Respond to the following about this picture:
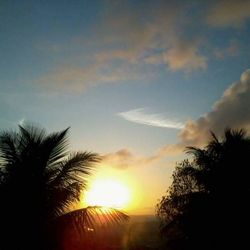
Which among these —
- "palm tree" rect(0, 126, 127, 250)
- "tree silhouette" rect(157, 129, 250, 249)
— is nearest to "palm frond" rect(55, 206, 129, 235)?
"palm tree" rect(0, 126, 127, 250)

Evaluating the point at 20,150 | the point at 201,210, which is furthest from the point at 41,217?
the point at 201,210

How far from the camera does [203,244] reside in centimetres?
1730

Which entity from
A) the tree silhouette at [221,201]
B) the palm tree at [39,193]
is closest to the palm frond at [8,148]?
the palm tree at [39,193]

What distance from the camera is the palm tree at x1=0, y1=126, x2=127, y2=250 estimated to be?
10242mm

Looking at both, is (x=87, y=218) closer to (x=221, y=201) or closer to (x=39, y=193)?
(x=39, y=193)

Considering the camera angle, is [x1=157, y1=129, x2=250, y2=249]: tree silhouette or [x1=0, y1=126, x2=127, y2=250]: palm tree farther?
[x1=157, y1=129, x2=250, y2=249]: tree silhouette

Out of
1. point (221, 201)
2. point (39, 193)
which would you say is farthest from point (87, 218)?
point (221, 201)

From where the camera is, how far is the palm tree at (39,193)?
10242mm

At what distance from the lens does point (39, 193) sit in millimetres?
10617

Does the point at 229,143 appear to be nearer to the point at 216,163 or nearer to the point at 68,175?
the point at 216,163

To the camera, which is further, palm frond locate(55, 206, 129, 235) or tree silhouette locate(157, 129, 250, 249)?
tree silhouette locate(157, 129, 250, 249)

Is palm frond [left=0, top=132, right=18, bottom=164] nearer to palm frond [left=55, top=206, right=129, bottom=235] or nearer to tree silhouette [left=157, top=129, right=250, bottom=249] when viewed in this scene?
palm frond [left=55, top=206, right=129, bottom=235]

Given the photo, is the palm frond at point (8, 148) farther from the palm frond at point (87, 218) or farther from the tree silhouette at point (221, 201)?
the tree silhouette at point (221, 201)

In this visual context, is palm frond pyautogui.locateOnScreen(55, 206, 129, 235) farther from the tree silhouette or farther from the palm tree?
the tree silhouette
